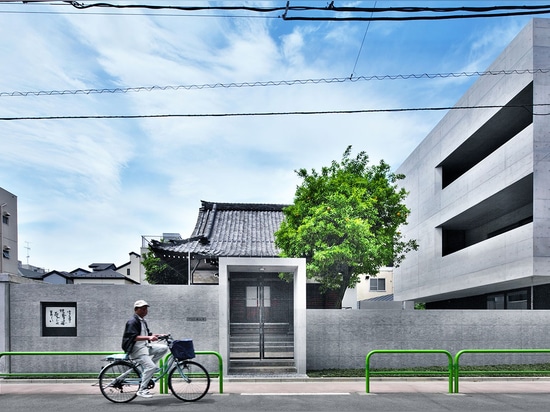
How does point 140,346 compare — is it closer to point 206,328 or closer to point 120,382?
point 120,382

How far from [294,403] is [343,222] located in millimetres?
8411

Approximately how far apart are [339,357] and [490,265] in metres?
10.5

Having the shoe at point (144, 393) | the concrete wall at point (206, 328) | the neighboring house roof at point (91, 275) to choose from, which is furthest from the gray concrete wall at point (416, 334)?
the neighboring house roof at point (91, 275)

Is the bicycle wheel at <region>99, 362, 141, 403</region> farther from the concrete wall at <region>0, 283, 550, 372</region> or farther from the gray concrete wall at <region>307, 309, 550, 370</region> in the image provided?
the gray concrete wall at <region>307, 309, 550, 370</region>

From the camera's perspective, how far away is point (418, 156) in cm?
3188

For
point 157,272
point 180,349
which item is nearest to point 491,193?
point 180,349

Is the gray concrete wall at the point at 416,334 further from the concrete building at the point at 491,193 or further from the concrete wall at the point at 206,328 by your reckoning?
the concrete building at the point at 491,193

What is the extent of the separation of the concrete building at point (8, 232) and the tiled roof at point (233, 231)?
1077 inches

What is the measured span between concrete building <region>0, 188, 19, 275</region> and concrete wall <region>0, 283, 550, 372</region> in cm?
3517

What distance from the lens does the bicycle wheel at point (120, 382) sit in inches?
380

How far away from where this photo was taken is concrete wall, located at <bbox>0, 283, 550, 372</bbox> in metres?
14.4

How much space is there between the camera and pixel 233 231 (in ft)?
86.8

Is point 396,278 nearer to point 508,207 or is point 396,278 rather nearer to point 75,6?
point 508,207

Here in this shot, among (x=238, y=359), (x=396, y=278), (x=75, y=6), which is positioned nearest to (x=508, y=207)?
(x=396, y=278)
